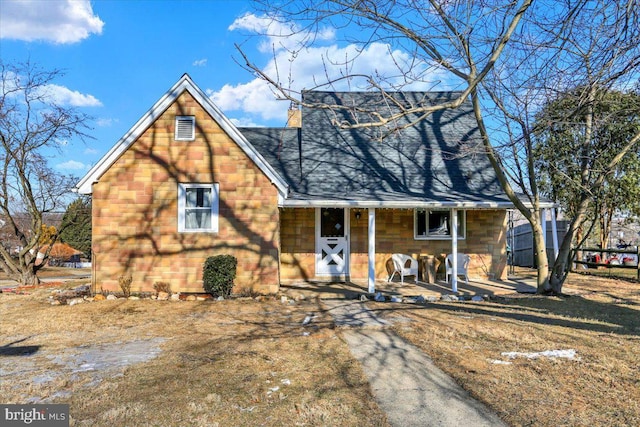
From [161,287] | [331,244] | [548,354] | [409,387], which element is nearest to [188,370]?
[409,387]

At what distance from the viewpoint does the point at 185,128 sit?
11891 mm

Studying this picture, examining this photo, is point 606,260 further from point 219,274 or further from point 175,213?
point 175,213

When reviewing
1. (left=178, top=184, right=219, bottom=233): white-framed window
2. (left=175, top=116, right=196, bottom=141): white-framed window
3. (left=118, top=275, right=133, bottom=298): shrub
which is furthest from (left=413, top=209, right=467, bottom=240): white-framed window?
(left=118, top=275, right=133, bottom=298): shrub

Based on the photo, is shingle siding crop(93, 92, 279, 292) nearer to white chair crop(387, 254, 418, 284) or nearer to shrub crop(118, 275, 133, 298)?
shrub crop(118, 275, 133, 298)

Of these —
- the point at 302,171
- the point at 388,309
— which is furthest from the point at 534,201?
the point at 302,171

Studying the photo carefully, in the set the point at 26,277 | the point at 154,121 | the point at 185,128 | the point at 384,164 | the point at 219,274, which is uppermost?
the point at 154,121

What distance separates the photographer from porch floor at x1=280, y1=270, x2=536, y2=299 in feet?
38.6

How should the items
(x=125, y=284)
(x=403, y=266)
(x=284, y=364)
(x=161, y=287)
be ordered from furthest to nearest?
(x=403, y=266), (x=161, y=287), (x=125, y=284), (x=284, y=364)

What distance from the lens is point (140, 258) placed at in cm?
1174

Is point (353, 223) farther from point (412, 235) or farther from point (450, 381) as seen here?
point (450, 381)

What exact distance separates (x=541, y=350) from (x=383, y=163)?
9.30m

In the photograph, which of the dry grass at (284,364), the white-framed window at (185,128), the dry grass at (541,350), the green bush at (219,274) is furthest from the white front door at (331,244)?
the white-framed window at (185,128)

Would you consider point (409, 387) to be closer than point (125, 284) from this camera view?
Yes

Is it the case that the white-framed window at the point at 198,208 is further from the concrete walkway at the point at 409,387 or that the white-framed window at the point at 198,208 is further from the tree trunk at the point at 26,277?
the tree trunk at the point at 26,277
